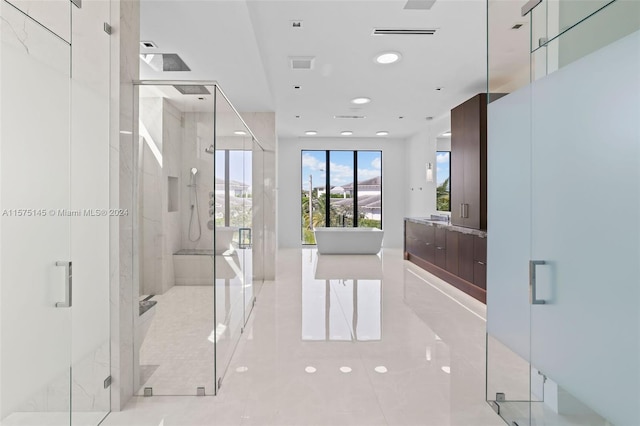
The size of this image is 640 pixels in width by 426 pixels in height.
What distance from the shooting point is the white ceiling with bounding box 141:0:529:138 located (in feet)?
8.55

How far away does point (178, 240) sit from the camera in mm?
2301

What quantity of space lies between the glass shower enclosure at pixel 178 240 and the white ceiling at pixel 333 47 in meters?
0.87

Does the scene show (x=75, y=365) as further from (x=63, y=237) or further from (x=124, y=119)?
(x=124, y=119)

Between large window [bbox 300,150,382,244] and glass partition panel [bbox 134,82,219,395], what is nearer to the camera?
glass partition panel [bbox 134,82,219,395]

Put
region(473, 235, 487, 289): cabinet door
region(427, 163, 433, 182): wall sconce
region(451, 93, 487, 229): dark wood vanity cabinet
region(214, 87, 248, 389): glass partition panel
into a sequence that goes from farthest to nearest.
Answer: region(427, 163, 433, 182): wall sconce < region(451, 93, 487, 229): dark wood vanity cabinet < region(473, 235, 487, 289): cabinet door < region(214, 87, 248, 389): glass partition panel

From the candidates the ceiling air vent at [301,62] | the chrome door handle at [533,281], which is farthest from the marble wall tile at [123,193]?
the chrome door handle at [533,281]

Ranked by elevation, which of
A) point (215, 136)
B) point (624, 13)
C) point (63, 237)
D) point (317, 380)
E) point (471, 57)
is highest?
point (471, 57)

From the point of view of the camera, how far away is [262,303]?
423 centimetres

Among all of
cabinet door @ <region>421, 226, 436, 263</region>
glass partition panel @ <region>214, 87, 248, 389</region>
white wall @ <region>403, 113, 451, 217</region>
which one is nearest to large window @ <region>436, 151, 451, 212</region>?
white wall @ <region>403, 113, 451, 217</region>

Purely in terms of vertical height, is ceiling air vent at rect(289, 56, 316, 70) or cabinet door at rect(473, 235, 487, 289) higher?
ceiling air vent at rect(289, 56, 316, 70)

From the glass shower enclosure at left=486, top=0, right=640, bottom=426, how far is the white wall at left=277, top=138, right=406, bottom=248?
7.58m

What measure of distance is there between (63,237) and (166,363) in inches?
44.7

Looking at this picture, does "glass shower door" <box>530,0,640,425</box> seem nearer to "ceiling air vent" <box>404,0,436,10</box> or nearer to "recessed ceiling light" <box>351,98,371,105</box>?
"ceiling air vent" <box>404,0,436,10</box>

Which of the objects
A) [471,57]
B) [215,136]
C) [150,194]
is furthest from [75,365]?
[471,57]
